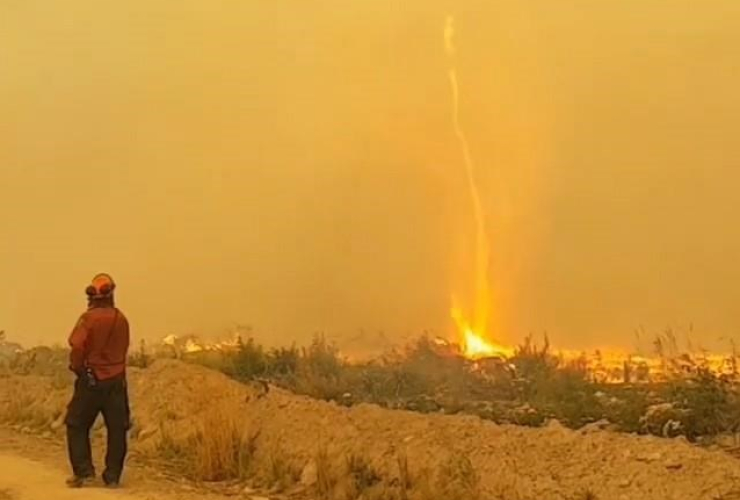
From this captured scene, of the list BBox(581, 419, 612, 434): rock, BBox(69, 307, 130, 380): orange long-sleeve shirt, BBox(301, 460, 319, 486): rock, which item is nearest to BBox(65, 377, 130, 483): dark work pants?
BBox(69, 307, 130, 380): orange long-sleeve shirt

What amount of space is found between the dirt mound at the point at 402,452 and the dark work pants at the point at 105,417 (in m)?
1.73

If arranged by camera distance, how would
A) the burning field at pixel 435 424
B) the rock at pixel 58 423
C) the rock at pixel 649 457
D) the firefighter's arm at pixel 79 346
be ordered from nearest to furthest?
the rock at pixel 649 457 < the burning field at pixel 435 424 < the firefighter's arm at pixel 79 346 < the rock at pixel 58 423

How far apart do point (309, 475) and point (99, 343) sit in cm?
313

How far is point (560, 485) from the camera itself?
13.4 metres

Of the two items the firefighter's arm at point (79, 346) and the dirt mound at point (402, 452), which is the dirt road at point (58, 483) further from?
the firefighter's arm at point (79, 346)

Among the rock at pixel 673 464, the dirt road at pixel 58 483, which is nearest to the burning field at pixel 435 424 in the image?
the rock at pixel 673 464

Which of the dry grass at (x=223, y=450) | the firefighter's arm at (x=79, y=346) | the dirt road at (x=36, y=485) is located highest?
the firefighter's arm at (x=79, y=346)

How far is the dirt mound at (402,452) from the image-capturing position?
13.1m

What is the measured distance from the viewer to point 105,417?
14.7m

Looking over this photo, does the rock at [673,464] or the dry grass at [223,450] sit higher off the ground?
the dry grass at [223,450]

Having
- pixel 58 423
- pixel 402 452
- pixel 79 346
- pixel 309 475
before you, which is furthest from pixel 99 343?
pixel 58 423

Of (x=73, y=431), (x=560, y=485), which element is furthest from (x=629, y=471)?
(x=73, y=431)

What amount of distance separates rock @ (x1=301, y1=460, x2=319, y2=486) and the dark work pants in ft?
7.53

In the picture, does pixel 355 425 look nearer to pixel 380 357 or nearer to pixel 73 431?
pixel 73 431
